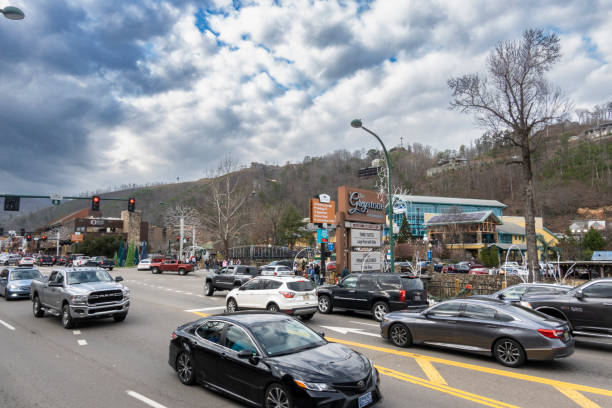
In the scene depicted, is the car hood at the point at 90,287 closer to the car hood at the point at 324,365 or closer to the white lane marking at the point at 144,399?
the white lane marking at the point at 144,399

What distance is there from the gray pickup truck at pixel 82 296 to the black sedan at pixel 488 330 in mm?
8171

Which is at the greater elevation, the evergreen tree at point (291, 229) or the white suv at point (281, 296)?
Result: the evergreen tree at point (291, 229)

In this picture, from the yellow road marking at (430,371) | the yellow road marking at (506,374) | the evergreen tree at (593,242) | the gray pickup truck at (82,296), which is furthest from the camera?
the evergreen tree at (593,242)

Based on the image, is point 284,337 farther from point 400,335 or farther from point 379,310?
point 379,310

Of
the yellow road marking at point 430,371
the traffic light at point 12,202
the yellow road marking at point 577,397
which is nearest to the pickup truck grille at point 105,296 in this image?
the yellow road marking at point 430,371

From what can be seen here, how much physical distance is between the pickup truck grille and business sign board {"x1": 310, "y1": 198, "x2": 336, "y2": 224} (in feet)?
48.0

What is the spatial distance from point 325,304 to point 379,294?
2.69 metres

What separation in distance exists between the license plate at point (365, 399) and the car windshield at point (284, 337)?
1.22 metres

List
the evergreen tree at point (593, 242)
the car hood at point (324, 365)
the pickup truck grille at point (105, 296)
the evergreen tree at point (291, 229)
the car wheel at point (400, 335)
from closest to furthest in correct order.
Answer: the car hood at point (324, 365), the car wheel at point (400, 335), the pickup truck grille at point (105, 296), the evergreen tree at point (593, 242), the evergreen tree at point (291, 229)

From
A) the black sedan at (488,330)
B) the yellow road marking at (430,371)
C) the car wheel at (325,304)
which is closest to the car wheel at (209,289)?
the car wheel at (325,304)

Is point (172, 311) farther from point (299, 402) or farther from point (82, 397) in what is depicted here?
point (299, 402)

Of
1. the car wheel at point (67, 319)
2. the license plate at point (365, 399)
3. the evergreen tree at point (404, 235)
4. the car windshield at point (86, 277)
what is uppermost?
the evergreen tree at point (404, 235)

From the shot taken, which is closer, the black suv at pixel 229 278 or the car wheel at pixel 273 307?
the car wheel at pixel 273 307

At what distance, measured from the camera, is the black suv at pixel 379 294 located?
1322 cm
